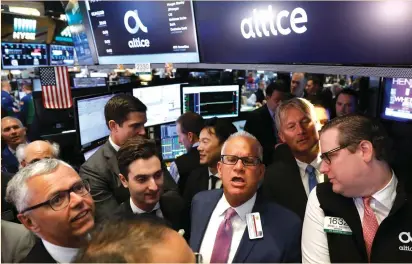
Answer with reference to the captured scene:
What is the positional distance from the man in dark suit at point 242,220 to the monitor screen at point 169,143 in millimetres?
2290

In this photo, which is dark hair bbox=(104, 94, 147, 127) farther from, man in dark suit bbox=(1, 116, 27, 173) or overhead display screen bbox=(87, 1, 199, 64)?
man in dark suit bbox=(1, 116, 27, 173)

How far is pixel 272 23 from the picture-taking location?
7.55ft

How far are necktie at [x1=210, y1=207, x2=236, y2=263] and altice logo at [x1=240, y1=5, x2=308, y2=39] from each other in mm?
1084

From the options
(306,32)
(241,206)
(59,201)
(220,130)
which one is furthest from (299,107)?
(59,201)

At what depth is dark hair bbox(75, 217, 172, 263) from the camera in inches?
34.2

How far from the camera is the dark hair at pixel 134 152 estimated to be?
2131mm

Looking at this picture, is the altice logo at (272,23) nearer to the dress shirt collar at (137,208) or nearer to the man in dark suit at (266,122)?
the dress shirt collar at (137,208)

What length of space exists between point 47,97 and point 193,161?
8.14 feet

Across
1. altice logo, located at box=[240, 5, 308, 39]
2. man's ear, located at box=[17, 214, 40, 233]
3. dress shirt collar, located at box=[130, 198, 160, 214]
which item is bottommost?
dress shirt collar, located at box=[130, 198, 160, 214]

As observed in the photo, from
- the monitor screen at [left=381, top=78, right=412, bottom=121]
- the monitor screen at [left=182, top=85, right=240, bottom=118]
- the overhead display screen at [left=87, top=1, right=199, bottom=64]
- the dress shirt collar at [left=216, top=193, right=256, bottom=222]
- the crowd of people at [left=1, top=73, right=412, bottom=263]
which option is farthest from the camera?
the monitor screen at [left=381, top=78, right=412, bottom=121]

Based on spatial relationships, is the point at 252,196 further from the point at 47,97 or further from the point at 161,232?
the point at 47,97

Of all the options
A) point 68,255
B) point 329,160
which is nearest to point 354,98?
point 329,160

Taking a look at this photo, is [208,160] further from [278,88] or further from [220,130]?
[278,88]

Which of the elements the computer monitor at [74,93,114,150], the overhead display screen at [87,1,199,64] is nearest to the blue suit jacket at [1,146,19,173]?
the computer monitor at [74,93,114,150]
